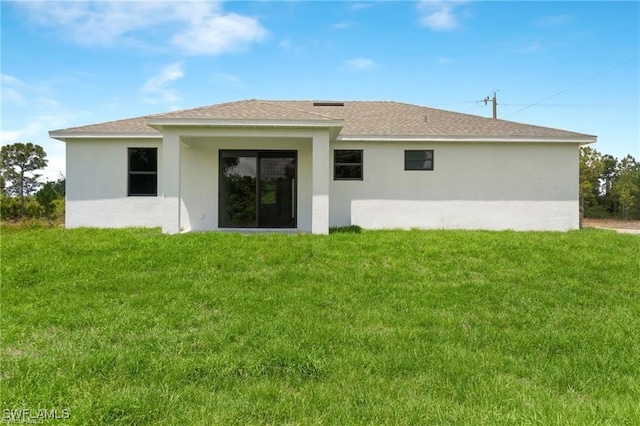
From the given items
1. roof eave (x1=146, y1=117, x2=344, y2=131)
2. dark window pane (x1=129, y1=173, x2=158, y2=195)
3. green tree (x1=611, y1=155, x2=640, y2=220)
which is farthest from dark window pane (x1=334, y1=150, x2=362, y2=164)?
green tree (x1=611, y1=155, x2=640, y2=220)

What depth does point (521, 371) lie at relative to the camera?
11.4ft

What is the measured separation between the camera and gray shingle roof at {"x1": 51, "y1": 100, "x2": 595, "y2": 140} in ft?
32.3

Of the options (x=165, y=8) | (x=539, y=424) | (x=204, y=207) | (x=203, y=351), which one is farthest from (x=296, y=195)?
(x=539, y=424)

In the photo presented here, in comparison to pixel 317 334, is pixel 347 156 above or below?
above

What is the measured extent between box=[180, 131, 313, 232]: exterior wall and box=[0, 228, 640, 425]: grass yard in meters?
3.50

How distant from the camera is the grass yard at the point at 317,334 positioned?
288 cm

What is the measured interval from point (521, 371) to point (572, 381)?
0.41 metres

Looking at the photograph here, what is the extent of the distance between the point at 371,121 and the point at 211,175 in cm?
614

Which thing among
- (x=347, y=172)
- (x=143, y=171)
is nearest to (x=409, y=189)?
(x=347, y=172)

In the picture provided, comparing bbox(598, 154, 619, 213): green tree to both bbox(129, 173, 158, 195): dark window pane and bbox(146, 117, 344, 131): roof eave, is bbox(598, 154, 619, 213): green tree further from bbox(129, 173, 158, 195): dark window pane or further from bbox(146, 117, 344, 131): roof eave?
bbox(129, 173, 158, 195): dark window pane

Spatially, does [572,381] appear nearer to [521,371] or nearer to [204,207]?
[521,371]

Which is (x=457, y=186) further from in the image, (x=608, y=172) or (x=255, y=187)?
(x=608, y=172)

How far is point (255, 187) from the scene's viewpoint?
11.9 m

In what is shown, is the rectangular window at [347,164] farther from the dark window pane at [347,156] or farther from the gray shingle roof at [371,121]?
the gray shingle roof at [371,121]
